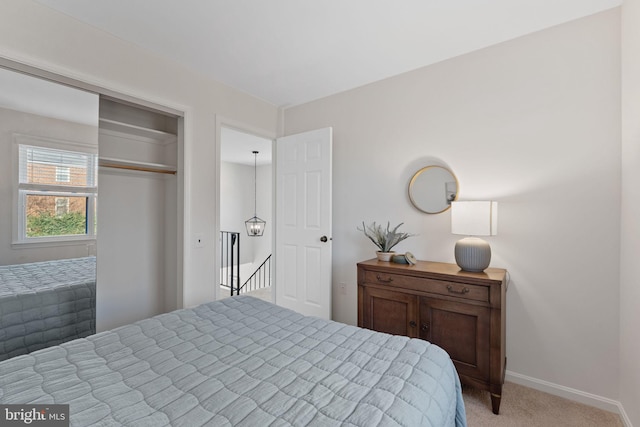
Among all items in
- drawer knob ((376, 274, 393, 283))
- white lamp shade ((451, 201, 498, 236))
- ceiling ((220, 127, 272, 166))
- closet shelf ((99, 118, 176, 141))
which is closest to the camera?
white lamp shade ((451, 201, 498, 236))

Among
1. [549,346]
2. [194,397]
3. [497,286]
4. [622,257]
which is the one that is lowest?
[549,346]

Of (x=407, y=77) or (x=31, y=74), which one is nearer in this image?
(x=31, y=74)

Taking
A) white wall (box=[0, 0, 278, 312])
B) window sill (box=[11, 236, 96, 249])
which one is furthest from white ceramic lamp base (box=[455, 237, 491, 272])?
window sill (box=[11, 236, 96, 249])

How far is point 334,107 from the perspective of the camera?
3.21m

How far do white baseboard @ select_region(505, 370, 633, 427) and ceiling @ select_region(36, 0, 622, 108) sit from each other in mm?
2545

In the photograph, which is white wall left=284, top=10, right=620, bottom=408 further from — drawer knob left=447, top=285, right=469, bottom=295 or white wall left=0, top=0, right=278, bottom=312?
white wall left=0, top=0, right=278, bottom=312

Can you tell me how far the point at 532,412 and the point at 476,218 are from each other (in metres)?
1.28

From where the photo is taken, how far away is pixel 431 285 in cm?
208

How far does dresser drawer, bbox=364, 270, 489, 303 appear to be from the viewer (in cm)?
192

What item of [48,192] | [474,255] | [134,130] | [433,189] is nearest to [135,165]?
[134,130]

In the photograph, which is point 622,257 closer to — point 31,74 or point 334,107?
point 334,107

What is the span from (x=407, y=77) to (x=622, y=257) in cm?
209

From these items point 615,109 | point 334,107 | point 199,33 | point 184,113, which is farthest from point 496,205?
point 184,113

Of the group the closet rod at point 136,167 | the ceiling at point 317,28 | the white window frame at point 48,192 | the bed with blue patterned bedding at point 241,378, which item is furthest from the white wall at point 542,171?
the white window frame at point 48,192
